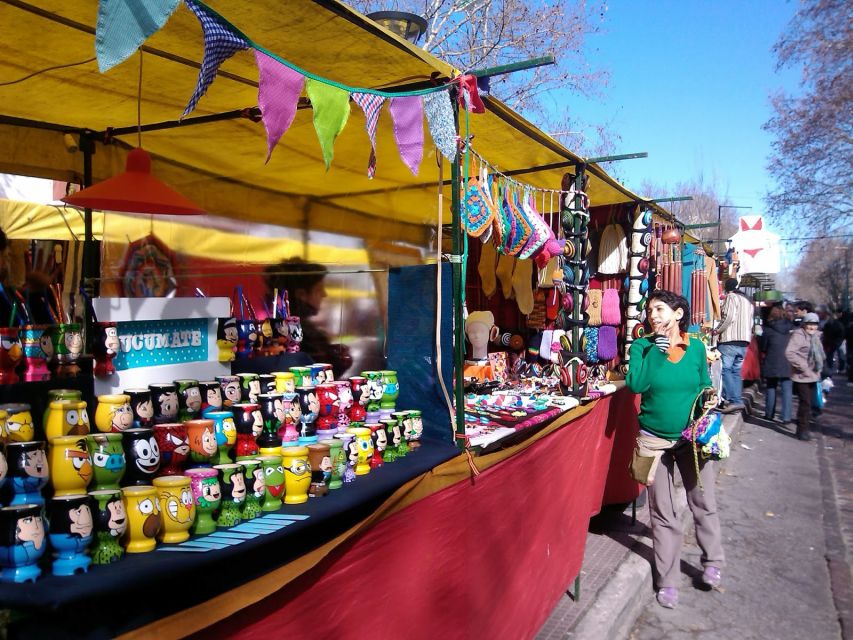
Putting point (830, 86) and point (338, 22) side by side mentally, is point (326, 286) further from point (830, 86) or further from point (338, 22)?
point (830, 86)

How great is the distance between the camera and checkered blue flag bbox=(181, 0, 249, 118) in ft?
4.80

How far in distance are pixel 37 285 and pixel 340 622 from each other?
2.54 metres

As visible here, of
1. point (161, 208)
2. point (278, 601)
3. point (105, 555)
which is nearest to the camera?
point (105, 555)

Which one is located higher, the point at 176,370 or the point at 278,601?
the point at 176,370

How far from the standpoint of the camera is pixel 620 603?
3801 millimetres

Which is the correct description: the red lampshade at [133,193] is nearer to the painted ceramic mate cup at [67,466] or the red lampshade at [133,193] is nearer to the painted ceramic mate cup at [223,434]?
the painted ceramic mate cup at [223,434]

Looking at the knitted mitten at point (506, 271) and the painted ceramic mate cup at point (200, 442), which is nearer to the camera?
the painted ceramic mate cup at point (200, 442)

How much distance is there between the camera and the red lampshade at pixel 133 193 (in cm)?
281

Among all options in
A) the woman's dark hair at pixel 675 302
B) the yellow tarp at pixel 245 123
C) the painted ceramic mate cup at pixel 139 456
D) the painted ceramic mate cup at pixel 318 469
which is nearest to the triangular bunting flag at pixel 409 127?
the yellow tarp at pixel 245 123

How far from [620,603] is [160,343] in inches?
120

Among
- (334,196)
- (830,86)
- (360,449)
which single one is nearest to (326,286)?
(334,196)

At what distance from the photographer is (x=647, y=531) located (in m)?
5.16

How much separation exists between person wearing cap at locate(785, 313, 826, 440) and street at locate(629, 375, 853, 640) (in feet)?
1.93

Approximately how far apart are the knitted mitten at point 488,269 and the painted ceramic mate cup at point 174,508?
4.53m
